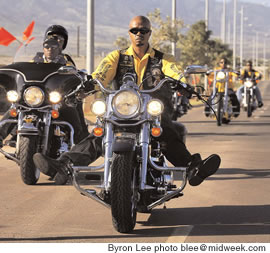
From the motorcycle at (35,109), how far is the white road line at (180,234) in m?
3.13

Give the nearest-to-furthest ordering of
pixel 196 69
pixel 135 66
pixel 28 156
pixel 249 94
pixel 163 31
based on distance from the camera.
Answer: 1. pixel 196 69
2. pixel 135 66
3. pixel 28 156
4. pixel 249 94
5. pixel 163 31

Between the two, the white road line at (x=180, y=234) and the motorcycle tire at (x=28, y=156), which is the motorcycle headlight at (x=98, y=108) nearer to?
the white road line at (x=180, y=234)

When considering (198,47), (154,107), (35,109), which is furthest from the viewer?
(198,47)

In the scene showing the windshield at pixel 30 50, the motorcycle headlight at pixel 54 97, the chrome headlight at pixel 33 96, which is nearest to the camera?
the chrome headlight at pixel 33 96

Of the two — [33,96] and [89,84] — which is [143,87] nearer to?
[89,84]

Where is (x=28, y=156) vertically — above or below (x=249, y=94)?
below

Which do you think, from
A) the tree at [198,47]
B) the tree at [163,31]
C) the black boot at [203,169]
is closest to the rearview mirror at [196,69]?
the black boot at [203,169]

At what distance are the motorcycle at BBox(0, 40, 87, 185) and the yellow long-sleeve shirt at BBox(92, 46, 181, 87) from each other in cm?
218

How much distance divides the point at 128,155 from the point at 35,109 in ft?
12.3

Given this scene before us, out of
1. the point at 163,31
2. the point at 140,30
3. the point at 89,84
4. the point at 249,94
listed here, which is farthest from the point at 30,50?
the point at 163,31

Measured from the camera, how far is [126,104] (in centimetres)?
805

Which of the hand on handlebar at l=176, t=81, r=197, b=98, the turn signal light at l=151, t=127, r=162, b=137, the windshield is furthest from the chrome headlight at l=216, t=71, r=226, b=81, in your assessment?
the turn signal light at l=151, t=127, r=162, b=137

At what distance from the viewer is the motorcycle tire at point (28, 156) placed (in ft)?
35.8

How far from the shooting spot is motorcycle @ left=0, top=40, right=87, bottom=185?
11031 mm
